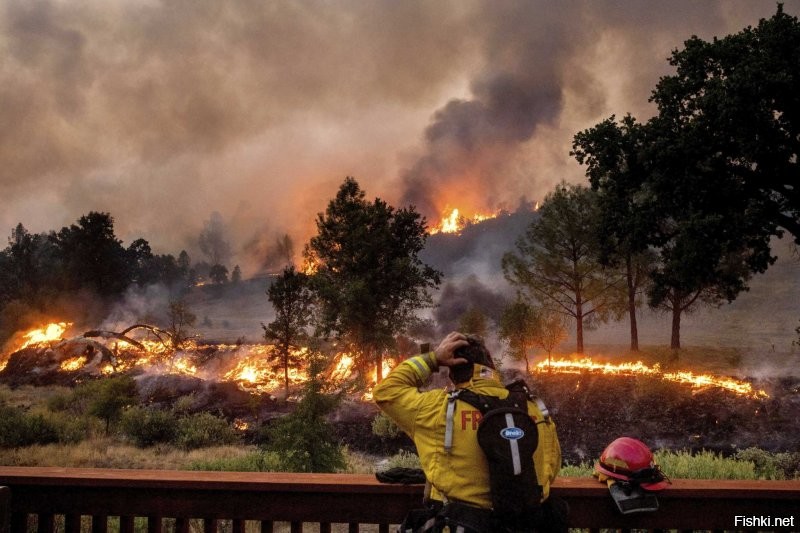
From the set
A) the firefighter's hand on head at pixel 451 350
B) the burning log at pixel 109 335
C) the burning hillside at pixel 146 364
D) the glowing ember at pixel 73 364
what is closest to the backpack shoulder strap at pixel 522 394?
the firefighter's hand on head at pixel 451 350

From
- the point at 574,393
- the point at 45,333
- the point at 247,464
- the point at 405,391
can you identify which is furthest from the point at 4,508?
the point at 45,333

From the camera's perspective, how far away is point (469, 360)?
9.70 feet

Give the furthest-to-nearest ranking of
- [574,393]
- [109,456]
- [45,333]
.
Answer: [45,333], [574,393], [109,456]

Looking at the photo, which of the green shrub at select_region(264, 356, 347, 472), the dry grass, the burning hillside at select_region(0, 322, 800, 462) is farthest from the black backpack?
the burning hillside at select_region(0, 322, 800, 462)

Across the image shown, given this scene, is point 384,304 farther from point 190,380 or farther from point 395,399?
point 395,399

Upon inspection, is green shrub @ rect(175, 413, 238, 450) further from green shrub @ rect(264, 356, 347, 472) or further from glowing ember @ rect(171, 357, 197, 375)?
glowing ember @ rect(171, 357, 197, 375)

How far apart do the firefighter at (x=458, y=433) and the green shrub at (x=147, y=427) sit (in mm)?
19993

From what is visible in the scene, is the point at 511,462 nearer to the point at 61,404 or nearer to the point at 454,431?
the point at 454,431

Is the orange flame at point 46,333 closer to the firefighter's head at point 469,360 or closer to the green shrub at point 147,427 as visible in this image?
the green shrub at point 147,427

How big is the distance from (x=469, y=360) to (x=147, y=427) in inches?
820

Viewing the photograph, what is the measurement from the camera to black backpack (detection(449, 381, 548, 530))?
2.52 meters

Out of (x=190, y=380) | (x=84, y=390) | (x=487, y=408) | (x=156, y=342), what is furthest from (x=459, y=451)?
(x=156, y=342)

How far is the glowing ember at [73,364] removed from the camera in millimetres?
40719

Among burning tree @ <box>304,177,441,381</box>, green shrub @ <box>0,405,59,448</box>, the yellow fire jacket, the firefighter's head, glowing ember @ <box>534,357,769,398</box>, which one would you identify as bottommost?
green shrub @ <box>0,405,59,448</box>
